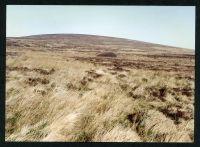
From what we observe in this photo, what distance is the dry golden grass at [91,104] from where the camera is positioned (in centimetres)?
567

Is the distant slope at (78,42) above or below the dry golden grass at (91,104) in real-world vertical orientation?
above

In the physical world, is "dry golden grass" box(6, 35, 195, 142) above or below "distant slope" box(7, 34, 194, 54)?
below

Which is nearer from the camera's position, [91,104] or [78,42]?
[91,104]

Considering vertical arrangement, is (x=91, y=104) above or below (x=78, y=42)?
below

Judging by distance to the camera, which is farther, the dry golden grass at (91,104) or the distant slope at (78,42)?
the distant slope at (78,42)

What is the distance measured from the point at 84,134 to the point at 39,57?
4.37 meters

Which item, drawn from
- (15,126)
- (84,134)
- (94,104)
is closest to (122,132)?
(84,134)

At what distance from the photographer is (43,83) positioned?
7516 millimetres

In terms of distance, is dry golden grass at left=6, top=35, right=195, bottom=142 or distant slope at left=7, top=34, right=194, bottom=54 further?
distant slope at left=7, top=34, right=194, bottom=54

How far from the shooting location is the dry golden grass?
5672 millimetres

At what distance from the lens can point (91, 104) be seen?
6625mm
